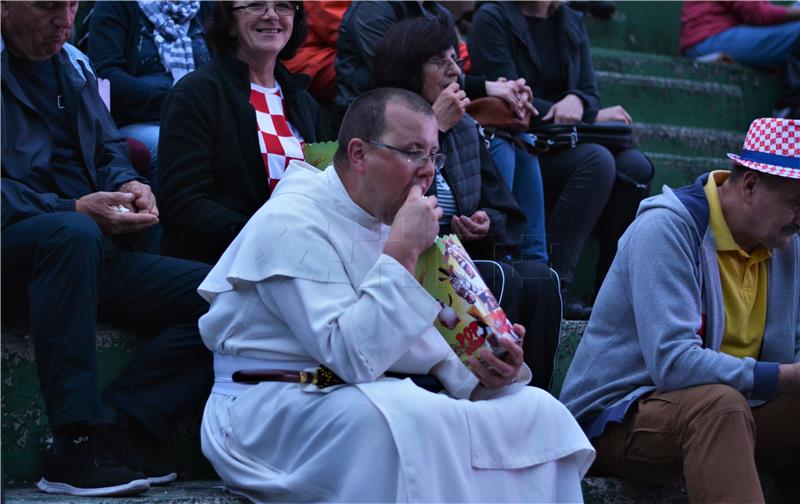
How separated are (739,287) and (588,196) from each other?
1.21 metres

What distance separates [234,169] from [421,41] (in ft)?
2.84

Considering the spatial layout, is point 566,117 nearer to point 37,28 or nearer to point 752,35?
point 752,35

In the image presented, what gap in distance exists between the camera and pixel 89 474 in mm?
3162

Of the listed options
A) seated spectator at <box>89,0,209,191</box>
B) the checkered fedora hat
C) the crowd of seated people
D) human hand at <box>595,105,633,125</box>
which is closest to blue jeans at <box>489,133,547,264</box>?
the crowd of seated people

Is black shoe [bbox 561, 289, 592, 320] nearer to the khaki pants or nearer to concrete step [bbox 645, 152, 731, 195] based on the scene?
the khaki pants

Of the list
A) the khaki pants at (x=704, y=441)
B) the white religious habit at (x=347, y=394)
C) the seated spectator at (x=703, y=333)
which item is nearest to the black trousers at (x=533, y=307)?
the seated spectator at (x=703, y=333)

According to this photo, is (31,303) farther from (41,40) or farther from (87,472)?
(41,40)

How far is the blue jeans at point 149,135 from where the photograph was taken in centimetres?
439

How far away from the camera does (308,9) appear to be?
527cm

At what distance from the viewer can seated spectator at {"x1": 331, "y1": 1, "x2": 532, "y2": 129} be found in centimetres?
476

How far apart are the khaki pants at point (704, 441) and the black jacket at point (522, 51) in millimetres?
1763

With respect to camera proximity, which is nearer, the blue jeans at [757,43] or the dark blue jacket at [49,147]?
the dark blue jacket at [49,147]

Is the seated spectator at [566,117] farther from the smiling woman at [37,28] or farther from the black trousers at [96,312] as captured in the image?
the smiling woman at [37,28]

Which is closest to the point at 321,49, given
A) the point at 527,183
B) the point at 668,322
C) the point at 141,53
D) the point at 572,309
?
the point at 141,53
